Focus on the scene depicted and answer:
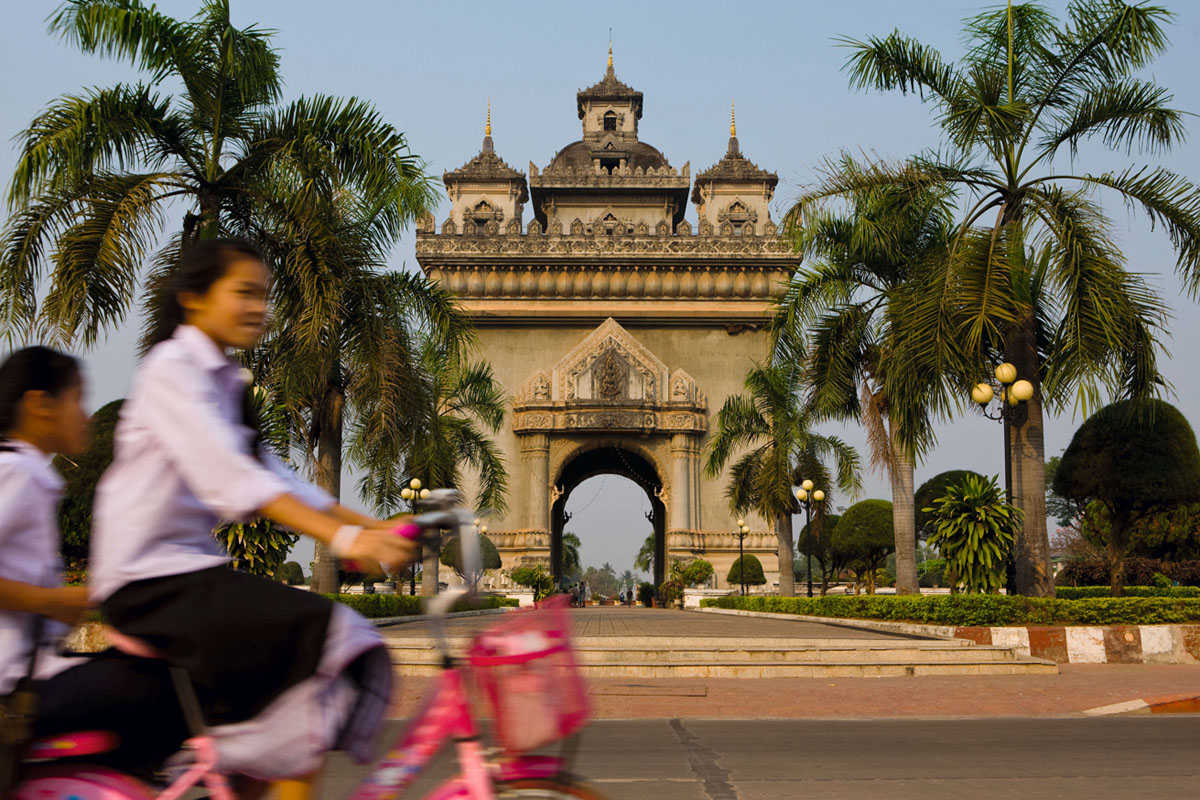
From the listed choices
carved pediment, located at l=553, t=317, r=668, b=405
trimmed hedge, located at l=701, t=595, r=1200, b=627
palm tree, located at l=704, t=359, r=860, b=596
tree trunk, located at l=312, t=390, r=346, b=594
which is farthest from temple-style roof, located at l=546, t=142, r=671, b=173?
trimmed hedge, located at l=701, t=595, r=1200, b=627

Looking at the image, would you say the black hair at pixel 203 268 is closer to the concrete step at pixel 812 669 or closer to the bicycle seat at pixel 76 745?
the bicycle seat at pixel 76 745

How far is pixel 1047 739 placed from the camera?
8172 millimetres

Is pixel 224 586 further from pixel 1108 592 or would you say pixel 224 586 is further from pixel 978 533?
pixel 1108 592

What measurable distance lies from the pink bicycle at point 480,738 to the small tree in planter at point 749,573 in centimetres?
4018

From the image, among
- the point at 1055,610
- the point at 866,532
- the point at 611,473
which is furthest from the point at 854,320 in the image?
the point at 611,473

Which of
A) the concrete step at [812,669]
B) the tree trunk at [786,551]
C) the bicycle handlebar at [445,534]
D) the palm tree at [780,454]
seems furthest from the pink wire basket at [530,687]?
the tree trunk at [786,551]

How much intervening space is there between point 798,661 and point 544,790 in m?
11.1

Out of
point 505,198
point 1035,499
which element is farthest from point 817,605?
point 505,198

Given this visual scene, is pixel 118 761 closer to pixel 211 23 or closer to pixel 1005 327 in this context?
pixel 211 23

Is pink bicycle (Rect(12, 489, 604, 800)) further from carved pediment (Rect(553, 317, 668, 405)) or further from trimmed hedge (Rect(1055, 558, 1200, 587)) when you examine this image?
carved pediment (Rect(553, 317, 668, 405))

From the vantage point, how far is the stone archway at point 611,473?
162 feet

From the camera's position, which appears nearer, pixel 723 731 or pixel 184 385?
pixel 184 385

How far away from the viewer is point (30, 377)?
3176mm

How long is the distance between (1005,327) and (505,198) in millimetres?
38601
